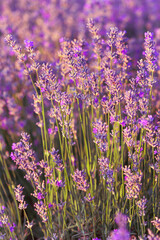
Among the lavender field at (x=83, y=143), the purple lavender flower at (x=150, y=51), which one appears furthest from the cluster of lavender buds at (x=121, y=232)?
the purple lavender flower at (x=150, y=51)

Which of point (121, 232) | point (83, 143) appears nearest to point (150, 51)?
point (121, 232)

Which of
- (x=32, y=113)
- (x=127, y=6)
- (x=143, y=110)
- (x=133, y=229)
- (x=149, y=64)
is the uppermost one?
(x=127, y=6)

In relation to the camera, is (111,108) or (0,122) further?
(0,122)

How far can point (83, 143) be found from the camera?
2.89 meters

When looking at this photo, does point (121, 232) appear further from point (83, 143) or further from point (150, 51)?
point (83, 143)

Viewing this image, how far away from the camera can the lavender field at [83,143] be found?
152 centimetres

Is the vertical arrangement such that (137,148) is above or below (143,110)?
below

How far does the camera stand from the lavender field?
4.99 feet

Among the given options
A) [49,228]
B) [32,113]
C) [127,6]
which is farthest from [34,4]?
[49,228]

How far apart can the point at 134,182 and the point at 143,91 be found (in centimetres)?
58

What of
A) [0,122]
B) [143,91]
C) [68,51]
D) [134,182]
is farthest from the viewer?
[0,122]

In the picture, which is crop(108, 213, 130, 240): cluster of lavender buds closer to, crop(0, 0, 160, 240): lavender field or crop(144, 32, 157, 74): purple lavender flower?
crop(0, 0, 160, 240): lavender field

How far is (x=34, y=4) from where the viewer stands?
→ 20.6ft

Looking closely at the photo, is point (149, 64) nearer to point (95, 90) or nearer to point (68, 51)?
point (95, 90)
